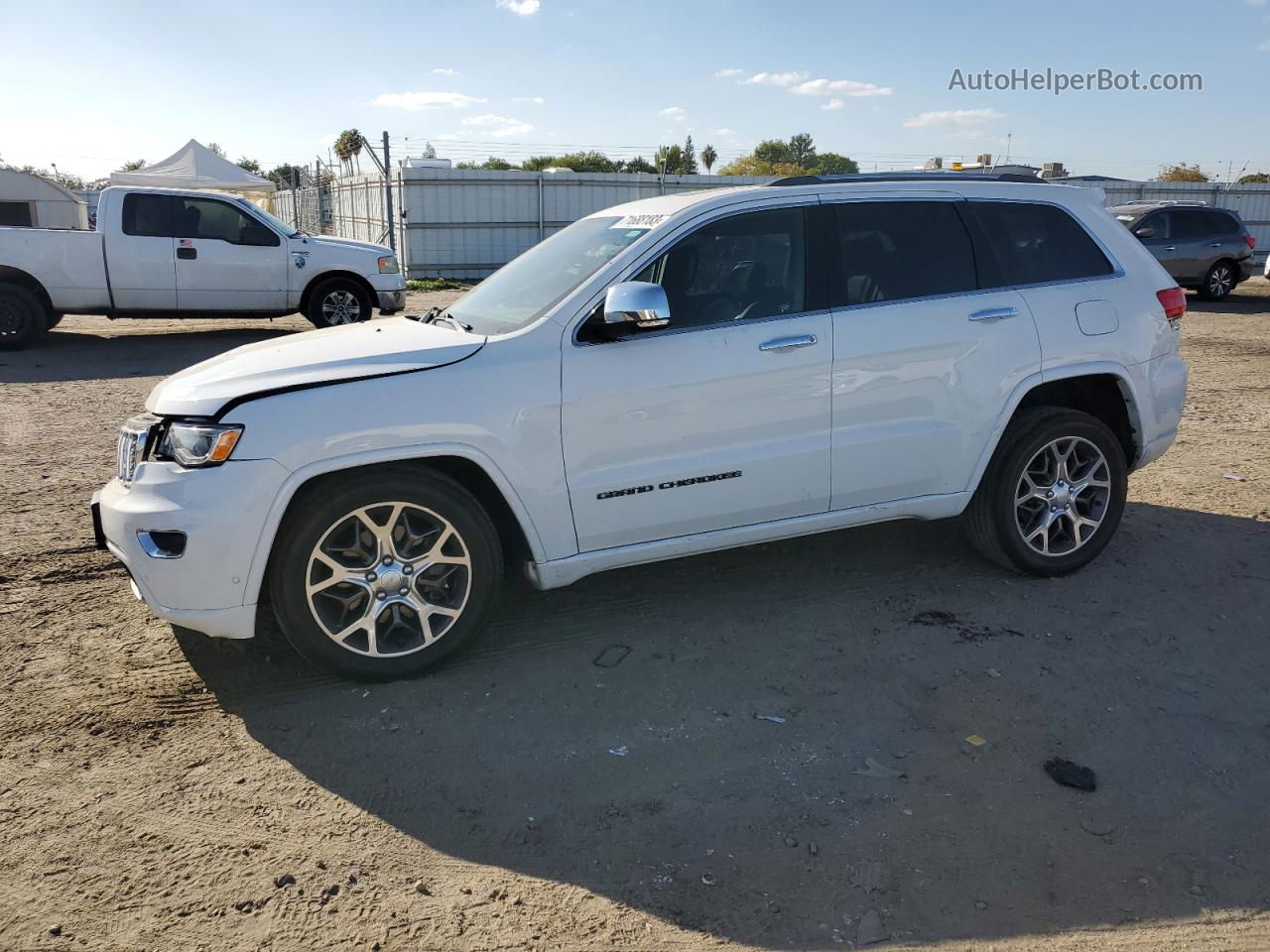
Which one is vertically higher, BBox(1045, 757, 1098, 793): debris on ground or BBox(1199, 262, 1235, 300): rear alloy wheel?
BBox(1199, 262, 1235, 300): rear alloy wheel

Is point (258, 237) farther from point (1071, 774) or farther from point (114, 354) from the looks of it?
point (1071, 774)

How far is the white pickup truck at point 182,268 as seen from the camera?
39.3 ft

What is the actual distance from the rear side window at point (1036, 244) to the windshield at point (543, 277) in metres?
1.75

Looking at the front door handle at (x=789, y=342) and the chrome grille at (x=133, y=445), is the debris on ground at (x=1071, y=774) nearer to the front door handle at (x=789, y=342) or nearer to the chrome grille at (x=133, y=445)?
the front door handle at (x=789, y=342)

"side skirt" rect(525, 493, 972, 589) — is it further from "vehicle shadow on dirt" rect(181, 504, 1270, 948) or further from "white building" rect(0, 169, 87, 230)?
"white building" rect(0, 169, 87, 230)

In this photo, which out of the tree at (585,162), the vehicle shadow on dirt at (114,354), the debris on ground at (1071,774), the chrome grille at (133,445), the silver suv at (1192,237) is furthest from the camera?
the tree at (585,162)

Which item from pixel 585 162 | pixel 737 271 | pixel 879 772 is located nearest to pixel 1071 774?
pixel 879 772

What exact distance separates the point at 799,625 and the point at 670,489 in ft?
2.95

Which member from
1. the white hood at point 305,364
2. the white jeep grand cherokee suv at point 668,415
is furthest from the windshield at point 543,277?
the white hood at point 305,364

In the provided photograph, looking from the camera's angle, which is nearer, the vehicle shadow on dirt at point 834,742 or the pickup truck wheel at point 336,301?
the vehicle shadow on dirt at point 834,742

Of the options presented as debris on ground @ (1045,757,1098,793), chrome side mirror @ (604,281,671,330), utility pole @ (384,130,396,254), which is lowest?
debris on ground @ (1045,757,1098,793)

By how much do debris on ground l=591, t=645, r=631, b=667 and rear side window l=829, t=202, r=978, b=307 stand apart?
1.75 m

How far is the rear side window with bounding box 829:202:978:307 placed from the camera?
4441 millimetres

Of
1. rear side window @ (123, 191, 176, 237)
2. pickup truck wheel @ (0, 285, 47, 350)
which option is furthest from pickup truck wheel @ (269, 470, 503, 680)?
pickup truck wheel @ (0, 285, 47, 350)
